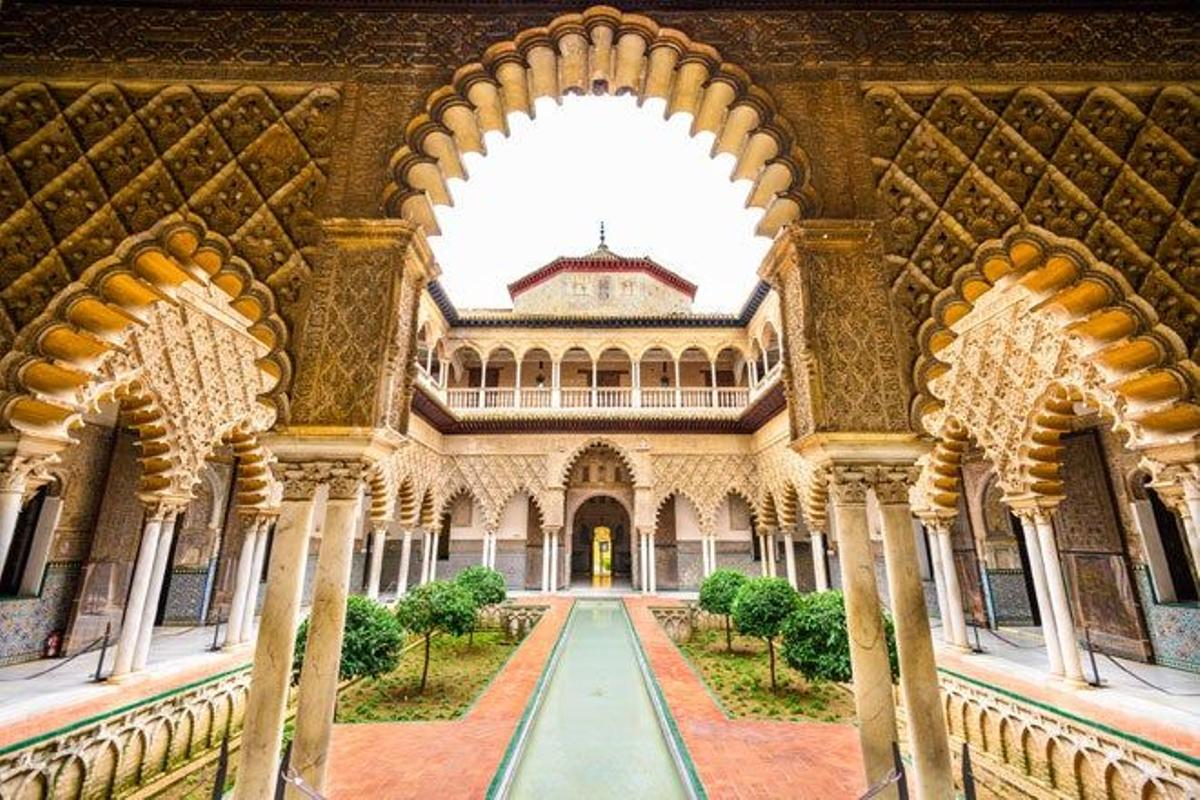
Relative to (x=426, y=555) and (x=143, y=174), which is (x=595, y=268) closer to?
(x=426, y=555)

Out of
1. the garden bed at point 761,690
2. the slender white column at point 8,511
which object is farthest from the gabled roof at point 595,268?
the slender white column at point 8,511

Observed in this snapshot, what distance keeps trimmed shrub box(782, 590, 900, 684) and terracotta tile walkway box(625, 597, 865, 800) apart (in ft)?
2.27

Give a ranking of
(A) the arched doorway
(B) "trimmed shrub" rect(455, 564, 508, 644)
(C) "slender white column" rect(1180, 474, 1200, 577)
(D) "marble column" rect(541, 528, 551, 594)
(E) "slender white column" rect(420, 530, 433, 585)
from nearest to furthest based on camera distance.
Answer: (C) "slender white column" rect(1180, 474, 1200, 577)
(B) "trimmed shrub" rect(455, 564, 508, 644)
(E) "slender white column" rect(420, 530, 433, 585)
(D) "marble column" rect(541, 528, 551, 594)
(A) the arched doorway

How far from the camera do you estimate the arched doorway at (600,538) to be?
65.9ft

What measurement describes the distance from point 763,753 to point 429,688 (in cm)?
511

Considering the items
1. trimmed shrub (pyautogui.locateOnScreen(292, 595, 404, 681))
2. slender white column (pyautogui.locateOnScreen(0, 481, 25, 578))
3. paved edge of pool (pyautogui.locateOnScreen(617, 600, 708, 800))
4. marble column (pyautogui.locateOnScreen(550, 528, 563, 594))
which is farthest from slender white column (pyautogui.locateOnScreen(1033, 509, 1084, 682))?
marble column (pyautogui.locateOnScreen(550, 528, 563, 594))

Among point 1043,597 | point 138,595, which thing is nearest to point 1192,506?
point 1043,597

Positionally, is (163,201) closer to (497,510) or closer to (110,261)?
(110,261)

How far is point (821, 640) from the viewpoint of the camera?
6246 millimetres

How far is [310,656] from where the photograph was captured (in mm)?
2854

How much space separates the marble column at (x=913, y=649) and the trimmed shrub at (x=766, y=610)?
495 cm

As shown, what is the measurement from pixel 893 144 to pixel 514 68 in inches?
104

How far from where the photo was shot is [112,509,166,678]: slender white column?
5.67m

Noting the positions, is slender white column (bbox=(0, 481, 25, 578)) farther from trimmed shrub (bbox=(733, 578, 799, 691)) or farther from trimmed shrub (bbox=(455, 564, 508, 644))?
trimmed shrub (bbox=(455, 564, 508, 644))
